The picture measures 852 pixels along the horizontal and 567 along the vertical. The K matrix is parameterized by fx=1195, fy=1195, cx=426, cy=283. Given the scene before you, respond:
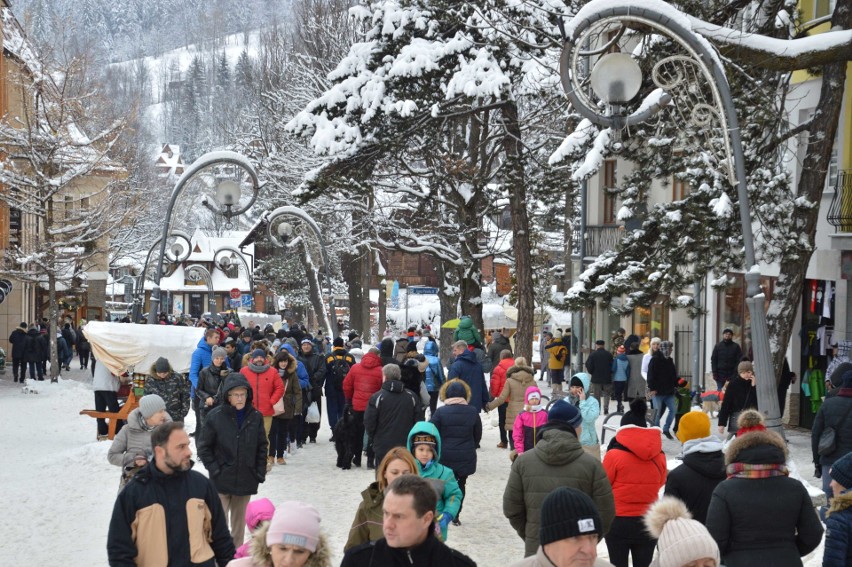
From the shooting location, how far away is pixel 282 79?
49812mm

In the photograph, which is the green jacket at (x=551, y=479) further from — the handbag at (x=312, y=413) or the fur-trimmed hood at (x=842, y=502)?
the handbag at (x=312, y=413)

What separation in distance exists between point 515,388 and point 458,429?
536 cm

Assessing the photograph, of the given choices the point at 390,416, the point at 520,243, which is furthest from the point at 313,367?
the point at 520,243

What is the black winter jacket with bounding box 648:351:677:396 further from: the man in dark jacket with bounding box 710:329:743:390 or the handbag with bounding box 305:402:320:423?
the handbag with bounding box 305:402:320:423

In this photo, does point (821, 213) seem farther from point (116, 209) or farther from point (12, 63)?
point (12, 63)

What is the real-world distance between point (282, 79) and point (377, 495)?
1733 inches

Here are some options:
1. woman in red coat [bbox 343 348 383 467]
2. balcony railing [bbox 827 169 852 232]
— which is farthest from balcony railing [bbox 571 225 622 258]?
woman in red coat [bbox 343 348 383 467]

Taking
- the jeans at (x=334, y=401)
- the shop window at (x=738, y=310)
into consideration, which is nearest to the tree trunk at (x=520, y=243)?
the shop window at (x=738, y=310)

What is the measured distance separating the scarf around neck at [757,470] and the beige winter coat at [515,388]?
10.3 metres

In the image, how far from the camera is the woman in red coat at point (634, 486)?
8414 mm

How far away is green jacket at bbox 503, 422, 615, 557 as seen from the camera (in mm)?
7617

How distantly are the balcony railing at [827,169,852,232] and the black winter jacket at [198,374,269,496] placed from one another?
1289 centimetres

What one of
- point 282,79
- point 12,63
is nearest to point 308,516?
point 12,63

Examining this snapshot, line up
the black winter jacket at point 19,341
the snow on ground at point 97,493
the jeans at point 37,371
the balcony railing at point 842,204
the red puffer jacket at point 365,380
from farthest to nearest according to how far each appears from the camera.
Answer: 1. the jeans at point 37,371
2. the black winter jacket at point 19,341
3. the balcony railing at point 842,204
4. the red puffer jacket at point 365,380
5. the snow on ground at point 97,493
